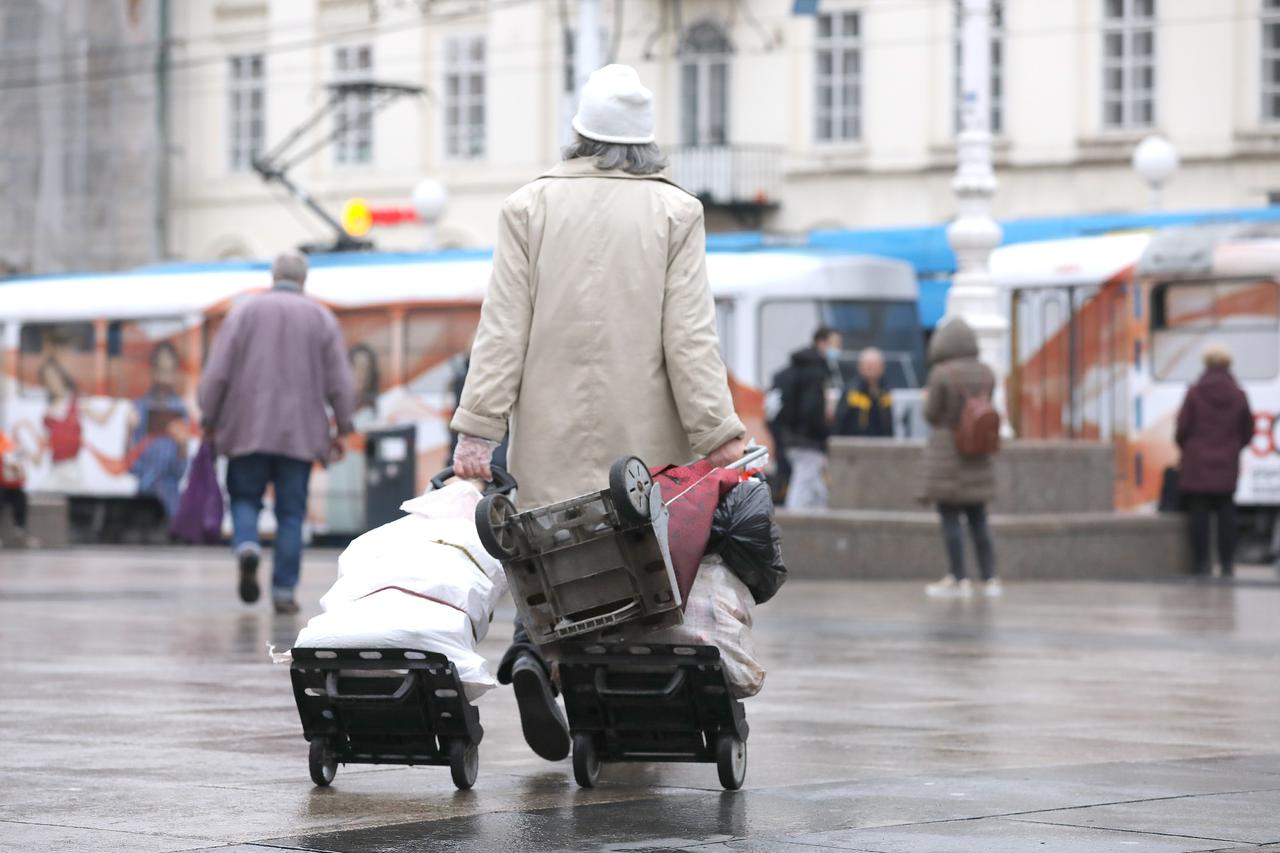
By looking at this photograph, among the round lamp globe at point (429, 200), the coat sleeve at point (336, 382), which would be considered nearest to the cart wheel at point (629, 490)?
the coat sleeve at point (336, 382)

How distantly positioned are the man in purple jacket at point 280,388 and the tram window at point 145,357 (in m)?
15.3

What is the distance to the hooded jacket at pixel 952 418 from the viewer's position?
16.6 metres

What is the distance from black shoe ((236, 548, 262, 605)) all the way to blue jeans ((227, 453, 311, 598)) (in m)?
0.23

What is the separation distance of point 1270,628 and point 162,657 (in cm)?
621

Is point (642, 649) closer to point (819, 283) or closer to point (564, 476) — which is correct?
point (564, 476)

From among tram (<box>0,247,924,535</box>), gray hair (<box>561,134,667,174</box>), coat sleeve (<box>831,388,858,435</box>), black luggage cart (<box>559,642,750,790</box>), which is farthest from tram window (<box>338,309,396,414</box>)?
black luggage cart (<box>559,642,750,790</box>)

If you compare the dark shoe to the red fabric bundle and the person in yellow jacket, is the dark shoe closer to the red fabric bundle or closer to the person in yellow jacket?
the red fabric bundle

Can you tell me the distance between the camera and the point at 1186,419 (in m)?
20.1

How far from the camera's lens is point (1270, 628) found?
1396cm

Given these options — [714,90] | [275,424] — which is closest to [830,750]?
[275,424]

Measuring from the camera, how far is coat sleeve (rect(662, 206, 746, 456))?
6797mm

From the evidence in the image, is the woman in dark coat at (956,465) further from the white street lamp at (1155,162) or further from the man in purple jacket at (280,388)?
the white street lamp at (1155,162)

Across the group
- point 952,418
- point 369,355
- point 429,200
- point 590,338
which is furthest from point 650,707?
point 429,200

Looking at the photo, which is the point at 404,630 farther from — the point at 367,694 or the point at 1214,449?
the point at 1214,449
